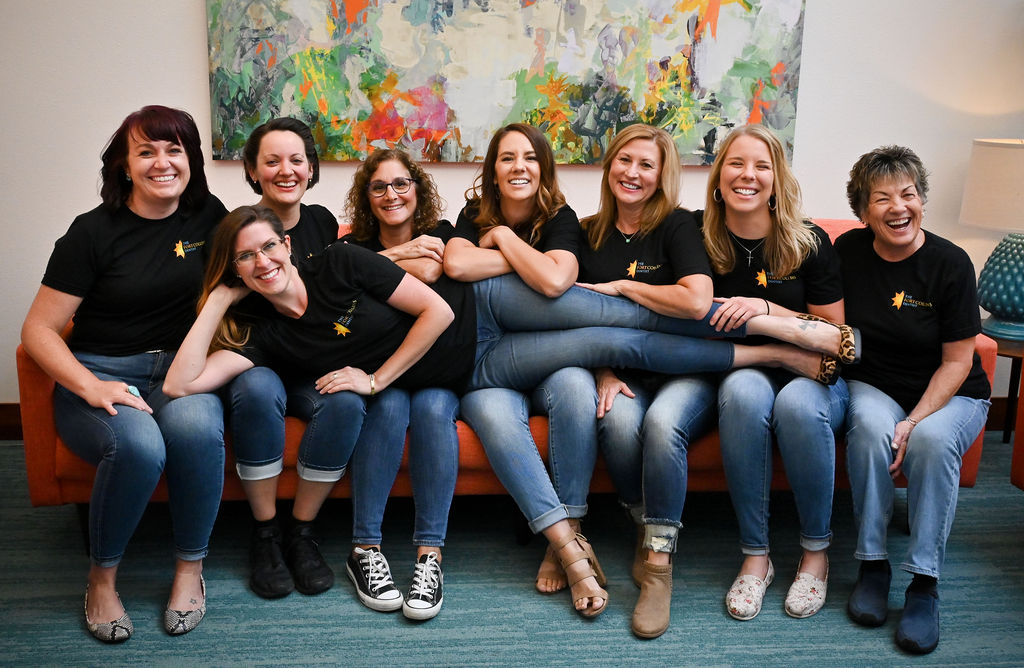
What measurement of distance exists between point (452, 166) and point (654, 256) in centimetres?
110

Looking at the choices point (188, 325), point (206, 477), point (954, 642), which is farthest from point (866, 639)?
point (188, 325)

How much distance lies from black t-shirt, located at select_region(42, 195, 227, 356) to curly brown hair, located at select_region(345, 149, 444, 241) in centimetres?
43

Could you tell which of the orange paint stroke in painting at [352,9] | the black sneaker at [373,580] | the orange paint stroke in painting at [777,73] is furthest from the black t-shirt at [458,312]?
the orange paint stroke in painting at [777,73]

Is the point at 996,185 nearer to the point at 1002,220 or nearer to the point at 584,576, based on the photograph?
the point at 1002,220

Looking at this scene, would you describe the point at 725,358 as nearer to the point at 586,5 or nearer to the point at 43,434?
the point at 586,5

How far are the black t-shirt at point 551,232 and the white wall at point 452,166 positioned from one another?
745mm

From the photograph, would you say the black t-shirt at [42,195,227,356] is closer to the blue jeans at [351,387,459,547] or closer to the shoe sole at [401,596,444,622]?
the blue jeans at [351,387,459,547]

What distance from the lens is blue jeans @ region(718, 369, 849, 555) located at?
82.9 inches

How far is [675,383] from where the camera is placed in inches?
91.1

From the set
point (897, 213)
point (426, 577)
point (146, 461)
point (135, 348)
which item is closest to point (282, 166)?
point (135, 348)

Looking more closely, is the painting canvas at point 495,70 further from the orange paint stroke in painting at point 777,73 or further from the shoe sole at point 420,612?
the shoe sole at point 420,612

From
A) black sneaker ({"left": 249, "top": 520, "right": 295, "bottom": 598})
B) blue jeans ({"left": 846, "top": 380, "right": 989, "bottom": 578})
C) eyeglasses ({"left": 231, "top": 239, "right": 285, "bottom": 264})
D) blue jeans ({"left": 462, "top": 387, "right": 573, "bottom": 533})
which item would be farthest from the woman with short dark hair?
eyeglasses ({"left": 231, "top": 239, "right": 285, "bottom": 264})

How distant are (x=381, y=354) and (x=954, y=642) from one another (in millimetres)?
1516

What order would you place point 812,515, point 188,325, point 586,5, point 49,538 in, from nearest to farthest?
point 812,515 < point 188,325 < point 49,538 < point 586,5
